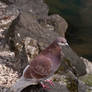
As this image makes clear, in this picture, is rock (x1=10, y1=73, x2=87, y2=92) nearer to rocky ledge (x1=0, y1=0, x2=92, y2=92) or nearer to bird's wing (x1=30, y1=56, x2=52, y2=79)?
rocky ledge (x1=0, y1=0, x2=92, y2=92)

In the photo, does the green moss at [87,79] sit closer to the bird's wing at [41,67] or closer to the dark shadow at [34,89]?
the dark shadow at [34,89]

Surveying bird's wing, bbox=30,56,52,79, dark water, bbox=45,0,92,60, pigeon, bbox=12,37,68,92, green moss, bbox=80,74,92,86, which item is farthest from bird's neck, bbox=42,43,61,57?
dark water, bbox=45,0,92,60

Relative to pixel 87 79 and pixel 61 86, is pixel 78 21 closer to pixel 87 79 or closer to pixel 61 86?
pixel 87 79

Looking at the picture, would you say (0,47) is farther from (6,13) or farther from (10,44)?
(6,13)

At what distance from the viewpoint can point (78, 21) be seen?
19000 millimetres

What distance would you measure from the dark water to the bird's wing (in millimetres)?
9684

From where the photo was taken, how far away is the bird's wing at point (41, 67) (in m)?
5.93

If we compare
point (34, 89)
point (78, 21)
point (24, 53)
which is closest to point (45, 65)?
point (34, 89)

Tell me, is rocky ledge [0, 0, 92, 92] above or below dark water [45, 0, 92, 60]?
above

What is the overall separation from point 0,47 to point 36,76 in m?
3.88

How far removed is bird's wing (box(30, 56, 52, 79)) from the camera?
5.93m

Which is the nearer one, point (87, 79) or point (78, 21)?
point (87, 79)

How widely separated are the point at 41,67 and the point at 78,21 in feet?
43.8

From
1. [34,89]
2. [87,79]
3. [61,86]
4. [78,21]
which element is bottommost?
[78,21]
